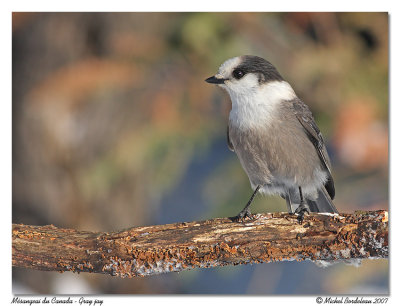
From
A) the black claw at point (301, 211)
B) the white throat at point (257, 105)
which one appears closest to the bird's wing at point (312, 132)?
the white throat at point (257, 105)

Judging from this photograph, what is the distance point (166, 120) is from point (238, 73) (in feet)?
4.55

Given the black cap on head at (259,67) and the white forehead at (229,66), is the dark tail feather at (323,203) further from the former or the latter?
the white forehead at (229,66)

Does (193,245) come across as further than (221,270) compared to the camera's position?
No

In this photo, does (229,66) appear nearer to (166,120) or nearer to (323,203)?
(323,203)

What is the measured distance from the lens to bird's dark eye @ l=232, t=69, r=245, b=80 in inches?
82.6

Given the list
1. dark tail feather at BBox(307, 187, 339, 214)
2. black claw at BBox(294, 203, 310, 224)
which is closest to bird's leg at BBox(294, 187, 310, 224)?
black claw at BBox(294, 203, 310, 224)

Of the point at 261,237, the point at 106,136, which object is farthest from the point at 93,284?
the point at 261,237

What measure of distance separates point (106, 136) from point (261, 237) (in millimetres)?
2130

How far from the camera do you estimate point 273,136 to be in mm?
2121

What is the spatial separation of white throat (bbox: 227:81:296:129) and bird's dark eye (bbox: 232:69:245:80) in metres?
0.06

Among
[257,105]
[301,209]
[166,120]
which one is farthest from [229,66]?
[166,120]
